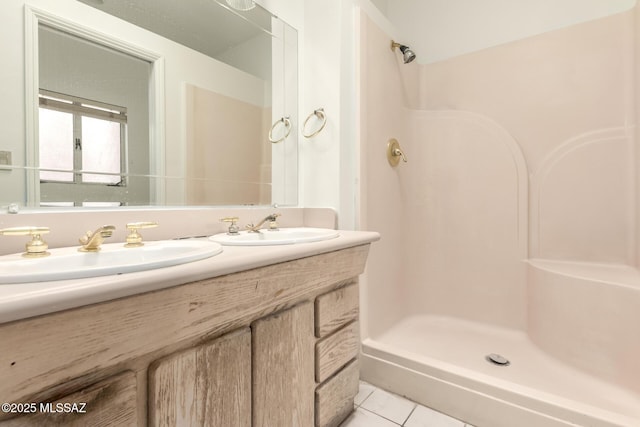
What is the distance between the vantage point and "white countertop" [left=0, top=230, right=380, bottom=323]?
0.34 metres

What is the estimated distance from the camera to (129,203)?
0.90 metres

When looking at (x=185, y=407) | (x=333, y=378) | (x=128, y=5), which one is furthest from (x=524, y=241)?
(x=128, y=5)

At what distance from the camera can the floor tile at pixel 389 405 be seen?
1109mm

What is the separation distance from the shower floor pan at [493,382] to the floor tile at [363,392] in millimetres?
28

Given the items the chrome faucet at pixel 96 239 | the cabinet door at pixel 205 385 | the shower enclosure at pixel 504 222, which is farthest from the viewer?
the shower enclosure at pixel 504 222

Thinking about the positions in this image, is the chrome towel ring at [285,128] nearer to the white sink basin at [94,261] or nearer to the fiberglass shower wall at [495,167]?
the fiberglass shower wall at [495,167]

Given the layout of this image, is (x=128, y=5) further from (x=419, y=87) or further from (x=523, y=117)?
(x=523, y=117)

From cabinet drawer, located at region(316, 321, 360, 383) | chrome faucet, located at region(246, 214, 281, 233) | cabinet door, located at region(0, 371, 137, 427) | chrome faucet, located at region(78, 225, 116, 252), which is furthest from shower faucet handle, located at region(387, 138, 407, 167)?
cabinet door, located at region(0, 371, 137, 427)

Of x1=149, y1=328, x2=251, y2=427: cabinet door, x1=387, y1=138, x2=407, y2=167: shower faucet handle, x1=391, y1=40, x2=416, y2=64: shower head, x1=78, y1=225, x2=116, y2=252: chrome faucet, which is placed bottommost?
x1=149, y1=328, x2=251, y2=427: cabinet door

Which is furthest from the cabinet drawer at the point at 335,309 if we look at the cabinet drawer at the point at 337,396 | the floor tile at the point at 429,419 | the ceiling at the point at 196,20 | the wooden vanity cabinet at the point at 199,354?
the ceiling at the point at 196,20

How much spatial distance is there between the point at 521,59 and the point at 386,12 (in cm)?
101

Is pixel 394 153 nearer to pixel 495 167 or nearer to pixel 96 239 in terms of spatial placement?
pixel 495 167

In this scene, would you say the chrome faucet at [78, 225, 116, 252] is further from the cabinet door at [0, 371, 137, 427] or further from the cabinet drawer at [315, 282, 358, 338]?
the cabinet drawer at [315, 282, 358, 338]

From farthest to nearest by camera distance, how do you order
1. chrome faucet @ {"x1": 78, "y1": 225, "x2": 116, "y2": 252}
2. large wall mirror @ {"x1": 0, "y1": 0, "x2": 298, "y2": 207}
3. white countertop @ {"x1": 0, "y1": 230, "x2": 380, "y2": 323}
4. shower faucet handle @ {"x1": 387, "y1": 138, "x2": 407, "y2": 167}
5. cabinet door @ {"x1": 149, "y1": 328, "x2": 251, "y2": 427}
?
shower faucet handle @ {"x1": 387, "y1": 138, "x2": 407, "y2": 167} < large wall mirror @ {"x1": 0, "y1": 0, "x2": 298, "y2": 207} < chrome faucet @ {"x1": 78, "y1": 225, "x2": 116, "y2": 252} < cabinet door @ {"x1": 149, "y1": 328, "x2": 251, "y2": 427} < white countertop @ {"x1": 0, "y1": 230, "x2": 380, "y2": 323}
